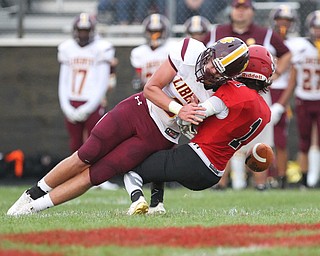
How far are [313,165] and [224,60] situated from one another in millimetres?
6118

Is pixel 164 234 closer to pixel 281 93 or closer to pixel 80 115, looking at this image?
pixel 80 115

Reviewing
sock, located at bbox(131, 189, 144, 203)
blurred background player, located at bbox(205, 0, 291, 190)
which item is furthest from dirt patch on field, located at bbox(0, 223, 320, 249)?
blurred background player, located at bbox(205, 0, 291, 190)

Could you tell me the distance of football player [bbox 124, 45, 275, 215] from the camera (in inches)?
235

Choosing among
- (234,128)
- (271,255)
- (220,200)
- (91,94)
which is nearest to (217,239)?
(271,255)

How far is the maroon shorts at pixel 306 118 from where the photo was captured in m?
11.7

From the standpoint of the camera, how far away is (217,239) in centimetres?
477

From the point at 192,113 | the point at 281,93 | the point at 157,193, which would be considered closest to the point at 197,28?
the point at 281,93

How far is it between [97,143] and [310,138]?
5.98 m

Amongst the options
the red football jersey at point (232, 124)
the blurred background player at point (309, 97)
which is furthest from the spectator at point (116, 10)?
the red football jersey at point (232, 124)

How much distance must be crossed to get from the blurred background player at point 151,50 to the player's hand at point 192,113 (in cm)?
535

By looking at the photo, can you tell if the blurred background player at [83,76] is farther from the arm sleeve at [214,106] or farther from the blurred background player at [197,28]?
the arm sleeve at [214,106]

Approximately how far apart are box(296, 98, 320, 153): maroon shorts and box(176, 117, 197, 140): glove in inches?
223

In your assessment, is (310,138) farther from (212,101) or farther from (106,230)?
(106,230)

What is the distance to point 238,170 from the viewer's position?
36.0 ft
